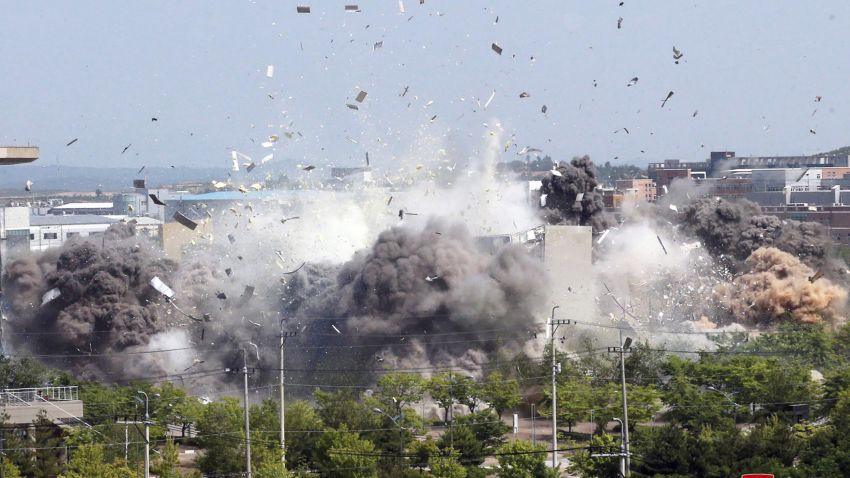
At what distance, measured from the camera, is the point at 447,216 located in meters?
62.5

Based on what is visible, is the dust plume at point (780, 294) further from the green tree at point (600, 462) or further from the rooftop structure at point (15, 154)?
the rooftop structure at point (15, 154)

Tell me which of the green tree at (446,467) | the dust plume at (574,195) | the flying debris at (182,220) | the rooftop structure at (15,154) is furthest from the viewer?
the dust plume at (574,195)

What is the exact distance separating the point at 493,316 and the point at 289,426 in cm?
1743

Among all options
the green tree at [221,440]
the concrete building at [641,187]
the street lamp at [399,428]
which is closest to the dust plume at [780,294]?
the street lamp at [399,428]

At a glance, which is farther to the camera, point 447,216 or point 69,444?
point 447,216

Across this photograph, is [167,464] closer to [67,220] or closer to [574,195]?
[574,195]

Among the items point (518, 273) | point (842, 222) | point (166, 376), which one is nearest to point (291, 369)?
point (166, 376)

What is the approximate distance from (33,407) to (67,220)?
63.3 m

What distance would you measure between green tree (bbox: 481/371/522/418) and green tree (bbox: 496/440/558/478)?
11.5m

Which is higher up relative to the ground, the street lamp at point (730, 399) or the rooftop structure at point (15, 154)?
the rooftop structure at point (15, 154)

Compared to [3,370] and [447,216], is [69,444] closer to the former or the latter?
[3,370]

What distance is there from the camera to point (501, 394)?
47219 millimetres

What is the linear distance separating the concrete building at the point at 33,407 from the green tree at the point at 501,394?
46.7 feet

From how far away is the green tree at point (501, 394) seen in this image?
46938mm
